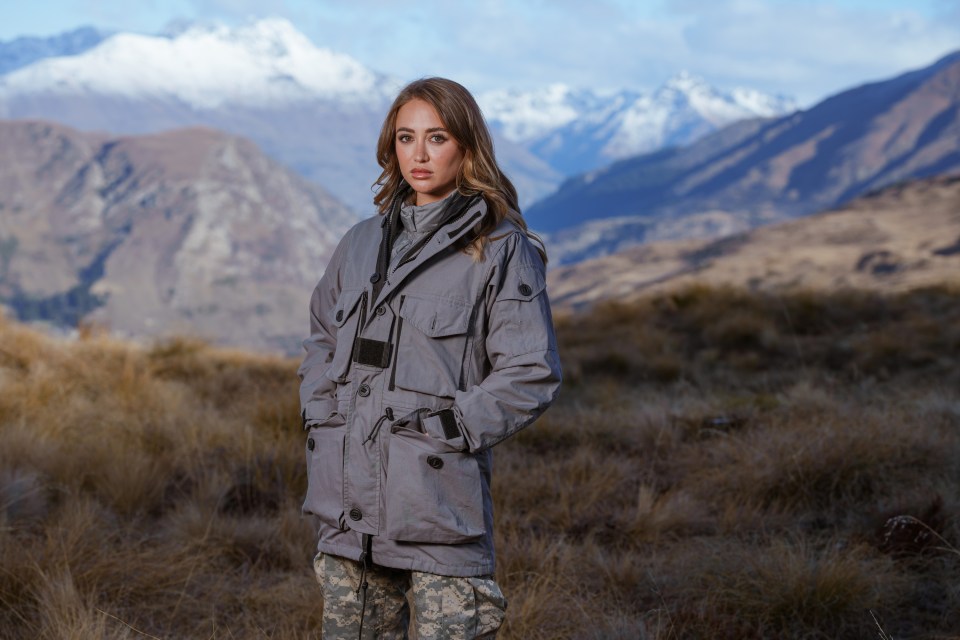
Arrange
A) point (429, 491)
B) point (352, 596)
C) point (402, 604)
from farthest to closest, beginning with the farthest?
point (402, 604), point (352, 596), point (429, 491)

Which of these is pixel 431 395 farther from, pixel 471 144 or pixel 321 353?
pixel 471 144

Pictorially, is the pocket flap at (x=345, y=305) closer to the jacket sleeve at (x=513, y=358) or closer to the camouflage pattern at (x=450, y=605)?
the jacket sleeve at (x=513, y=358)

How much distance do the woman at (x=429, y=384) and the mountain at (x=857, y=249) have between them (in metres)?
13.1

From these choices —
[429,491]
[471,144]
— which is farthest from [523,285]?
[429,491]

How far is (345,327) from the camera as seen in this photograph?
2.29 m

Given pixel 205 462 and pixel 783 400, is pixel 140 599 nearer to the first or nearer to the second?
pixel 205 462

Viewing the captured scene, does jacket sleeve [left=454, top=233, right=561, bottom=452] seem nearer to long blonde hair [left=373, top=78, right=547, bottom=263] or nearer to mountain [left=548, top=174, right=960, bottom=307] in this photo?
long blonde hair [left=373, top=78, right=547, bottom=263]

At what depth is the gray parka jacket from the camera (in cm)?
209

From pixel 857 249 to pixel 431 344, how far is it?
1242 inches

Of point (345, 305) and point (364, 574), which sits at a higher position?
point (345, 305)

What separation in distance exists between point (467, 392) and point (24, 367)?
22.9 feet

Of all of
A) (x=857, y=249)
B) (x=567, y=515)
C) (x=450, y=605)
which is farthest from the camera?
(x=857, y=249)

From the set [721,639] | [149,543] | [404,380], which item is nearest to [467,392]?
[404,380]

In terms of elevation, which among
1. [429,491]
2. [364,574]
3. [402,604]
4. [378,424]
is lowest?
[402,604]
